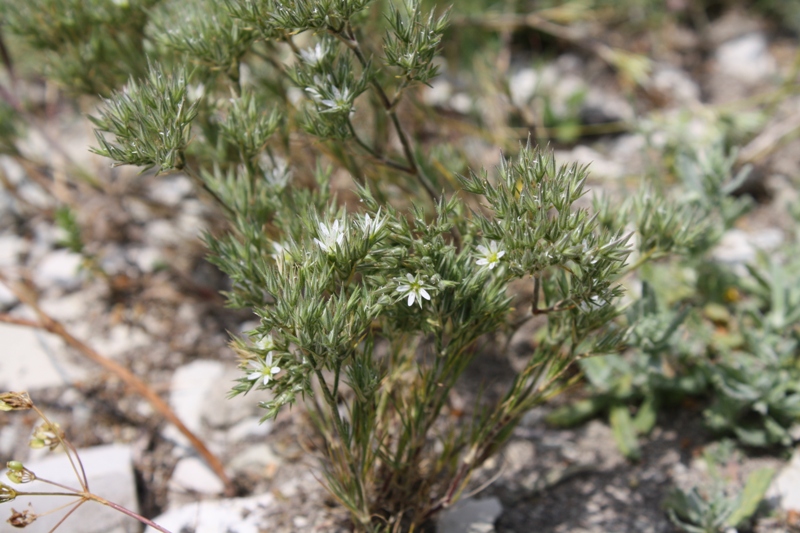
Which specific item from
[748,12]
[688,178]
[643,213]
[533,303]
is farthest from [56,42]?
[748,12]

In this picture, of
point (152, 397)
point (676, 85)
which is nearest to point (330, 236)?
point (152, 397)

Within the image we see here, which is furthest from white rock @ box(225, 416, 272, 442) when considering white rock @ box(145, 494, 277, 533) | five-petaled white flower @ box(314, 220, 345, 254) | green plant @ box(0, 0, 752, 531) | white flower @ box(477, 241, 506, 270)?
white flower @ box(477, 241, 506, 270)

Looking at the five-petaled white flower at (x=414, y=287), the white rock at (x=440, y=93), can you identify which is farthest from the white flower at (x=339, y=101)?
the white rock at (x=440, y=93)

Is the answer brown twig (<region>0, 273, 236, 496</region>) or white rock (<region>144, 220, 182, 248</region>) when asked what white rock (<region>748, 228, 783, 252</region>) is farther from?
white rock (<region>144, 220, 182, 248</region>)

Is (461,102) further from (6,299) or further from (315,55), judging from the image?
(6,299)

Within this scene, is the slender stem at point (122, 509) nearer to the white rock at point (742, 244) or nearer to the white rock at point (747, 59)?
the white rock at point (742, 244)

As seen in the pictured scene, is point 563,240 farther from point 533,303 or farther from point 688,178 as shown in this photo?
point 688,178

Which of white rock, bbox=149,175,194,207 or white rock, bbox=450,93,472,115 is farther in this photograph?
white rock, bbox=450,93,472,115
